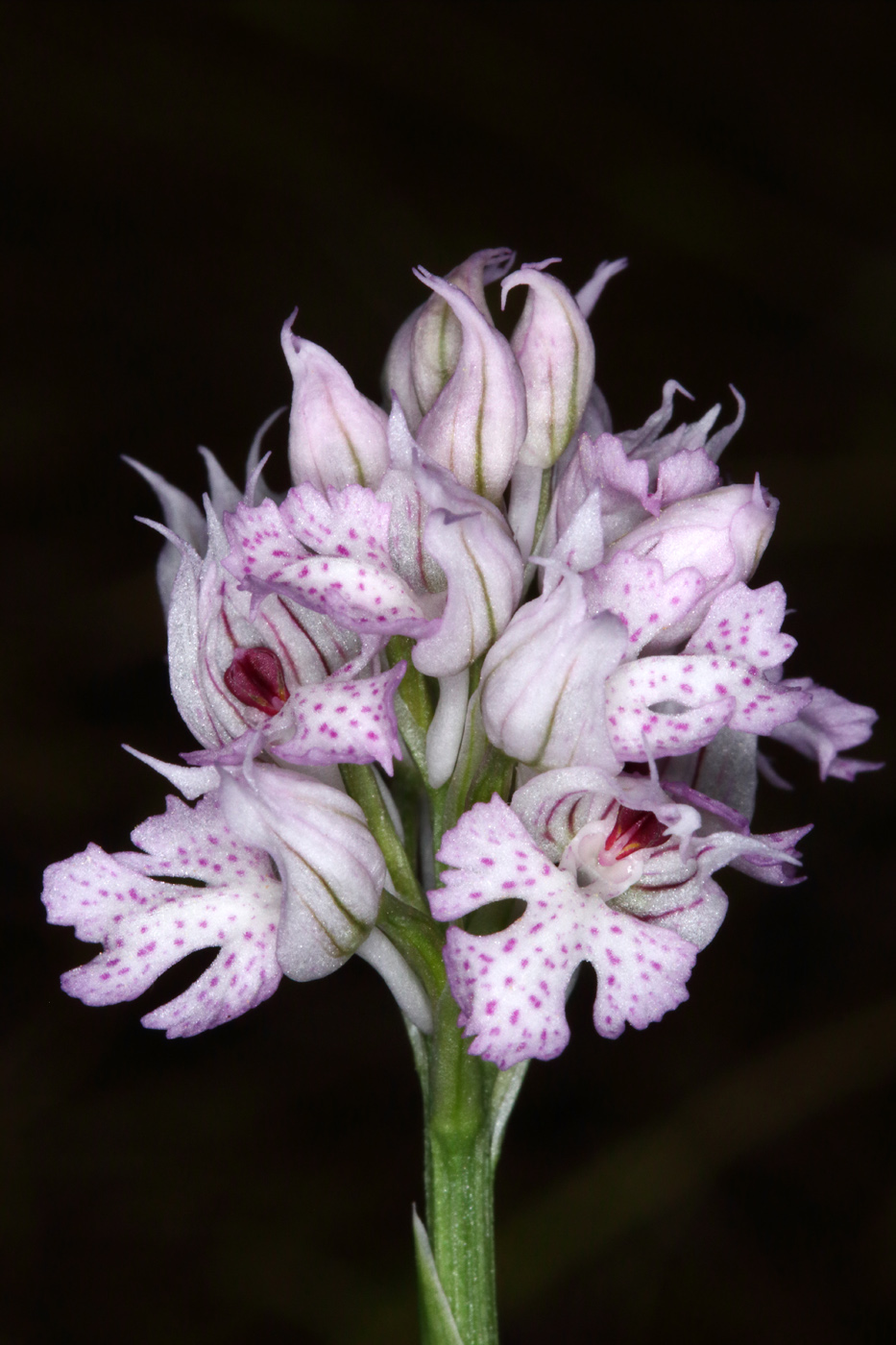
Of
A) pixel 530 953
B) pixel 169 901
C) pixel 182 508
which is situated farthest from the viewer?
pixel 182 508

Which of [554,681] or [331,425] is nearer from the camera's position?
[554,681]

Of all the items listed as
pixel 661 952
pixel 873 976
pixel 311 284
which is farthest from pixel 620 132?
pixel 661 952

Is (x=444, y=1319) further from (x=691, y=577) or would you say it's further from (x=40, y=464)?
(x=40, y=464)

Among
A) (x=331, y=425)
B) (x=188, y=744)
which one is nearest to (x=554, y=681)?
(x=331, y=425)

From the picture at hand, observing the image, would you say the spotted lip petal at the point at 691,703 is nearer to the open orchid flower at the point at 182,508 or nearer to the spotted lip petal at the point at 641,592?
the spotted lip petal at the point at 641,592

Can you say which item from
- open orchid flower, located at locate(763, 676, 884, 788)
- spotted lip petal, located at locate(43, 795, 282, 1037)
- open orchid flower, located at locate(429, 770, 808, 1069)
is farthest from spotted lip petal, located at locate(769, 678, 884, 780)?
spotted lip petal, located at locate(43, 795, 282, 1037)

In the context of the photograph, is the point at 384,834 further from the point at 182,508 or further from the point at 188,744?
the point at 188,744

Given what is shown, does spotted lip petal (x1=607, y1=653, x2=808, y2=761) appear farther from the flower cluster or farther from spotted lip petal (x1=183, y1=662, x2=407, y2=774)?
spotted lip petal (x1=183, y1=662, x2=407, y2=774)
